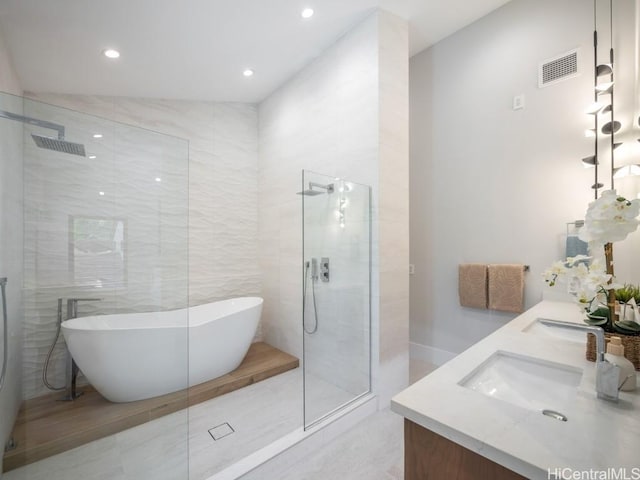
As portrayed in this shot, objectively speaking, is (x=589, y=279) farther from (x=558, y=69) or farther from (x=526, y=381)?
(x=558, y=69)

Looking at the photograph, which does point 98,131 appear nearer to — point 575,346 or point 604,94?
point 575,346

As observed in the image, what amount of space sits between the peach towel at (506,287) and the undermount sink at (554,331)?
0.84 m

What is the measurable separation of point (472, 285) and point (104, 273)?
295cm

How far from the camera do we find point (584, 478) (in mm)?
615

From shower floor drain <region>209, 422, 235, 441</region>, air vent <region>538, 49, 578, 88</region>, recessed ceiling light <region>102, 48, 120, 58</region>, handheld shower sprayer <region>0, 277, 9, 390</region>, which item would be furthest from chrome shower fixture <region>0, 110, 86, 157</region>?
air vent <region>538, 49, 578, 88</region>

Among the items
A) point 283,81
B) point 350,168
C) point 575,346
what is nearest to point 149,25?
point 283,81

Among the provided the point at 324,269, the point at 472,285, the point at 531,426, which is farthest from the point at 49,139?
the point at 472,285

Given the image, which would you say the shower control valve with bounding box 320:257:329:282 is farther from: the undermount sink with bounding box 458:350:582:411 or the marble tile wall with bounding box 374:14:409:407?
the undermount sink with bounding box 458:350:582:411

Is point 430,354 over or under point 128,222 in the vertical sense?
under

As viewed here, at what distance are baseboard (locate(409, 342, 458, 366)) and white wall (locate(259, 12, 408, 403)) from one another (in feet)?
2.32

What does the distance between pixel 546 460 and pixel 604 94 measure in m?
2.76

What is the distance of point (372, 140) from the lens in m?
2.47

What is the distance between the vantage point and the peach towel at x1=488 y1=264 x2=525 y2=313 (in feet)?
8.60

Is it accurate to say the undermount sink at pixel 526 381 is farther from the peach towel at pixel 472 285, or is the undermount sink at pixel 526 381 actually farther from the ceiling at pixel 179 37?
the ceiling at pixel 179 37
